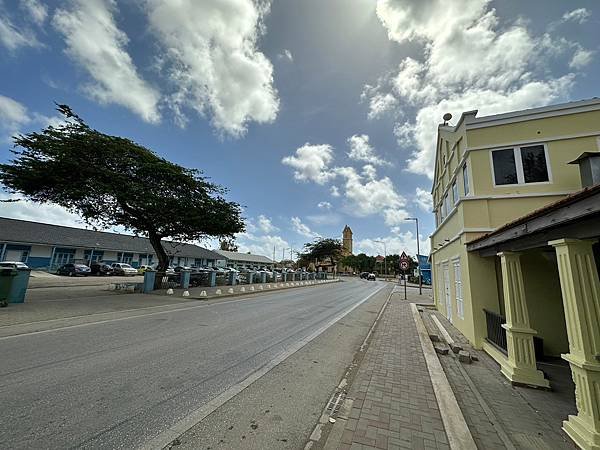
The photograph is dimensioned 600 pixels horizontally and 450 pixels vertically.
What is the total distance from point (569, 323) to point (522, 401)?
1657 mm

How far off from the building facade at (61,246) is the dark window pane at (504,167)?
2484cm

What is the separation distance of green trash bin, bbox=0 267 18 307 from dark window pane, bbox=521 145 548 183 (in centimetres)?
1912

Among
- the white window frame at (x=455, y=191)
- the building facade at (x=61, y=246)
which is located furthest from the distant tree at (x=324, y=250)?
the white window frame at (x=455, y=191)

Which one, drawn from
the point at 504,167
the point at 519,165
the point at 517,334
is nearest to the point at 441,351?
the point at 517,334

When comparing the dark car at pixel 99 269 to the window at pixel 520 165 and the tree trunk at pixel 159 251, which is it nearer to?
the tree trunk at pixel 159 251

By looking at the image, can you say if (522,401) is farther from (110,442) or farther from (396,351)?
(110,442)

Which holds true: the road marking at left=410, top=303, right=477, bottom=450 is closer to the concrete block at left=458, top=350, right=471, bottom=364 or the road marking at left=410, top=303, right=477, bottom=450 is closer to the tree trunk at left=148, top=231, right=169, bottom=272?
the concrete block at left=458, top=350, right=471, bottom=364

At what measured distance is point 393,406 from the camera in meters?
3.81

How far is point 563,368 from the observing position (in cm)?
588

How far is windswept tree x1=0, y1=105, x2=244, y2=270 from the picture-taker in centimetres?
1378

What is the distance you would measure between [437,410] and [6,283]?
15.3 m

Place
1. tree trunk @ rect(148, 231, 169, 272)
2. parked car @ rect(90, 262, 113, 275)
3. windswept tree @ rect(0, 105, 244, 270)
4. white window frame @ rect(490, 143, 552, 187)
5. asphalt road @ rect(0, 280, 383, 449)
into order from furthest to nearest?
parked car @ rect(90, 262, 113, 275), tree trunk @ rect(148, 231, 169, 272), windswept tree @ rect(0, 105, 244, 270), white window frame @ rect(490, 143, 552, 187), asphalt road @ rect(0, 280, 383, 449)

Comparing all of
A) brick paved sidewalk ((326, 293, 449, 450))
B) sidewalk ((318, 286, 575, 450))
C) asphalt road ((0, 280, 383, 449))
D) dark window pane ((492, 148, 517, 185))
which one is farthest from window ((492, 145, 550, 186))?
asphalt road ((0, 280, 383, 449))

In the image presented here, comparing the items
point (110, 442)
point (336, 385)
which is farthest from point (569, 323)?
point (110, 442)
